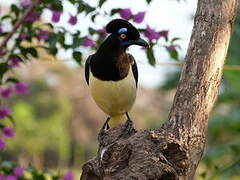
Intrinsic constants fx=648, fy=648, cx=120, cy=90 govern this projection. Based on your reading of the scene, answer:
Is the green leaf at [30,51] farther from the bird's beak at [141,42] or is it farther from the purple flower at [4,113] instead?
the bird's beak at [141,42]

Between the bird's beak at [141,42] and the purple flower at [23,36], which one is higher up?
the purple flower at [23,36]

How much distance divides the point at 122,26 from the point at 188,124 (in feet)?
2.62

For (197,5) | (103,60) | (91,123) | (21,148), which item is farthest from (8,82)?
(91,123)

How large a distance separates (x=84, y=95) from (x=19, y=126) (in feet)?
12.1

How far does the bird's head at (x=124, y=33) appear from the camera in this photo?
11.4ft

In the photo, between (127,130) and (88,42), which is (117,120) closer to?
(88,42)

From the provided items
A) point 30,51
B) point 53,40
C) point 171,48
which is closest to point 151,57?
point 171,48

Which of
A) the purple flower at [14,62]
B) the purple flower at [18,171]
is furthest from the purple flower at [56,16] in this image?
the purple flower at [18,171]

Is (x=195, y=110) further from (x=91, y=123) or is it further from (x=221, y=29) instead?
(x=91, y=123)

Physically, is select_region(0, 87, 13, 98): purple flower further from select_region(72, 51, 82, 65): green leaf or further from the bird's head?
the bird's head

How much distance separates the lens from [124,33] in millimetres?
3508

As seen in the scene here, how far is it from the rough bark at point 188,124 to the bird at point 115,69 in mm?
460

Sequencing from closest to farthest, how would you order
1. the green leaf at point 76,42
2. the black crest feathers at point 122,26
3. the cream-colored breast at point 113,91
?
the black crest feathers at point 122,26, the cream-colored breast at point 113,91, the green leaf at point 76,42

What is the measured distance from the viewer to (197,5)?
10.1 feet
